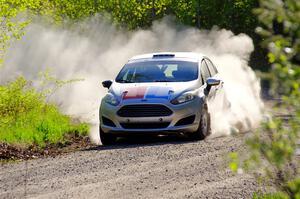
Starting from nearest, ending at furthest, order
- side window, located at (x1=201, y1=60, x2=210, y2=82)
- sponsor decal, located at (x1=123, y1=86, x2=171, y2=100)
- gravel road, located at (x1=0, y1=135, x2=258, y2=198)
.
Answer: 1. gravel road, located at (x1=0, y1=135, x2=258, y2=198)
2. sponsor decal, located at (x1=123, y1=86, x2=171, y2=100)
3. side window, located at (x1=201, y1=60, x2=210, y2=82)

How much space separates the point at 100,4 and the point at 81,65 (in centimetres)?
1275

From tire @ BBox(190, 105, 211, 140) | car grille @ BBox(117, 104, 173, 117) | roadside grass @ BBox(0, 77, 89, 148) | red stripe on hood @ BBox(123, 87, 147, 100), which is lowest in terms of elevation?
roadside grass @ BBox(0, 77, 89, 148)

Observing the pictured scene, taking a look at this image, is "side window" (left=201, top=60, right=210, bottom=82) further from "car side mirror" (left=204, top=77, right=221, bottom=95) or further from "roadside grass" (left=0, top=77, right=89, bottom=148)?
"roadside grass" (left=0, top=77, right=89, bottom=148)

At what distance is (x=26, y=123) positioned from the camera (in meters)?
17.1

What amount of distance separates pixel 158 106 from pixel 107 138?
130cm

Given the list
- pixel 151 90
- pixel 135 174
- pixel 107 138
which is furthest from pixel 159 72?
pixel 135 174

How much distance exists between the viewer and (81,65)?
38.1 metres

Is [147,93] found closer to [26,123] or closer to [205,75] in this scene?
[205,75]

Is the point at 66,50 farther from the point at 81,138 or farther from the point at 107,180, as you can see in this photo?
the point at 107,180

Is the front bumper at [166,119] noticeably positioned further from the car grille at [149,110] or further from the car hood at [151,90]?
the car hood at [151,90]

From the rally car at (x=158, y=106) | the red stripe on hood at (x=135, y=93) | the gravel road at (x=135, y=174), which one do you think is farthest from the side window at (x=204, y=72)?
the gravel road at (x=135, y=174)

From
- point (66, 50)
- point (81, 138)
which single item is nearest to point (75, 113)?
point (81, 138)

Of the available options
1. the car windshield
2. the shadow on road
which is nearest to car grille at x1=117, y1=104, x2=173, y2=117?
the shadow on road

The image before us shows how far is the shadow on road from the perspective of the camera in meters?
14.2
